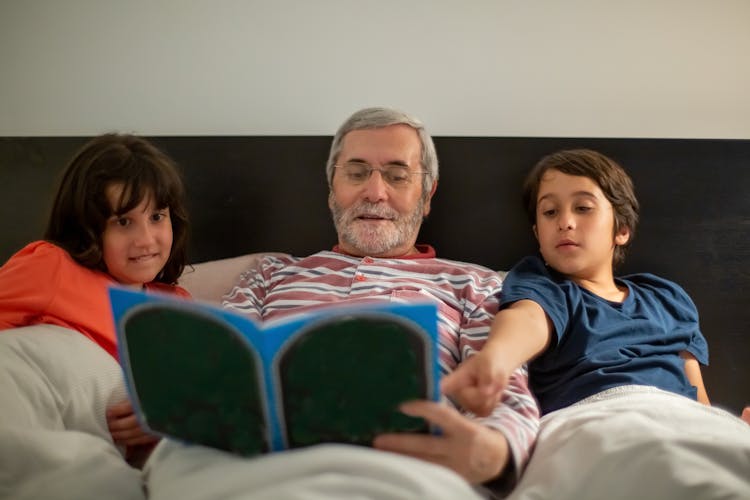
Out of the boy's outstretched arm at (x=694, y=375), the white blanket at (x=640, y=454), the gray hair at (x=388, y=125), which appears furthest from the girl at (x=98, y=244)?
the boy's outstretched arm at (x=694, y=375)

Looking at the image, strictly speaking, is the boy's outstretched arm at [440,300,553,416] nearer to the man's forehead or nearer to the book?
the book

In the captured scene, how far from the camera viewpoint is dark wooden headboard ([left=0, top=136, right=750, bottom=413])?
57.4 inches

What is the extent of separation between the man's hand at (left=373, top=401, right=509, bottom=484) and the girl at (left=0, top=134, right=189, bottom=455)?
67 cm

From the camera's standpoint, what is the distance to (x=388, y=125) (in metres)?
1.31

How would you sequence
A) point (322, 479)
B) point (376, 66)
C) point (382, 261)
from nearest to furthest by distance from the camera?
point (322, 479) < point (382, 261) < point (376, 66)

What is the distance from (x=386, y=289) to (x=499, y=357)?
0.37m

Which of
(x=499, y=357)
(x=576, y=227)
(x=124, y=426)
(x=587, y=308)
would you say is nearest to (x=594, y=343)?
(x=587, y=308)

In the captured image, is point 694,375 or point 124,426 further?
point 694,375

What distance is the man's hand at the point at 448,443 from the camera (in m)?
0.67

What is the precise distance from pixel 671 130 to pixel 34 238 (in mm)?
1906

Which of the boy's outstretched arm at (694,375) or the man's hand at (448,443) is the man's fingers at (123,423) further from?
the boy's outstretched arm at (694,375)

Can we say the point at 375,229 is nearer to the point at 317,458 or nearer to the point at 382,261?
the point at 382,261

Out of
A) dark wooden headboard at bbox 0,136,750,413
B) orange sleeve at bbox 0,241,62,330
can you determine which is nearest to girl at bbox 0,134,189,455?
orange sleeve at bbox 0,241,62,330

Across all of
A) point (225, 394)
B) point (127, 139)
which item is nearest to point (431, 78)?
point (127, 139)
